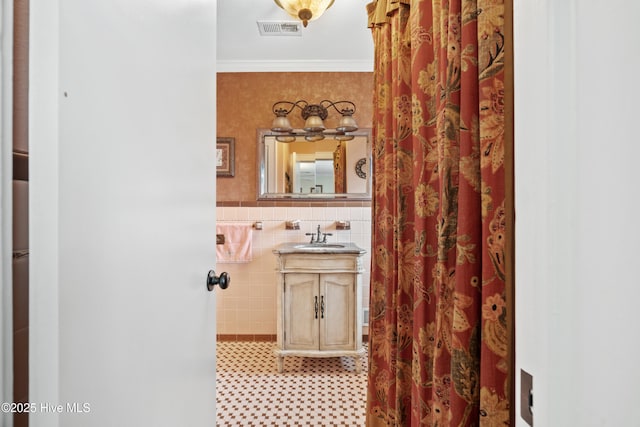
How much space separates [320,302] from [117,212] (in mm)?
2147

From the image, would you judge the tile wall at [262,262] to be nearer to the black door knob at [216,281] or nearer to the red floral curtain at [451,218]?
the red floral curtain at [451,218]

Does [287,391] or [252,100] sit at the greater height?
[252,100]

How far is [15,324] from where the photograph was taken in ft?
1.59

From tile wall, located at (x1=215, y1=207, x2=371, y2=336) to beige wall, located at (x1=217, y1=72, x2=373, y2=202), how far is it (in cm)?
22

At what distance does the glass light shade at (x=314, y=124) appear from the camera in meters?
3.25

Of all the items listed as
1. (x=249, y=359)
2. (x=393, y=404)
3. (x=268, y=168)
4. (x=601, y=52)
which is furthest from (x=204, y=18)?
(x=249, y=359)

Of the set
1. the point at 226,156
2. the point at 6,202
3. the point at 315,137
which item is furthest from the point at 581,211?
the point at 226,156

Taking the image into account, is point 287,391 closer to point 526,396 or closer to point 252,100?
point 526,396

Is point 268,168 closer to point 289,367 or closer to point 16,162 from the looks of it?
point 289,367

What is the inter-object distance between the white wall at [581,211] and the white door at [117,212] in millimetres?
633

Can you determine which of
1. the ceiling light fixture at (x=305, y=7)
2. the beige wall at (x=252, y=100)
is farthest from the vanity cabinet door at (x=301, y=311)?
the ceiling light fixture at (x=305, y=7)

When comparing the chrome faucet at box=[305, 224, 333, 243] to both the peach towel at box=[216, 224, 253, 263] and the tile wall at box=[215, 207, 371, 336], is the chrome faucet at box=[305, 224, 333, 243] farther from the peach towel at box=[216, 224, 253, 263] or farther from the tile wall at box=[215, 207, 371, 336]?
the peach towel at box=[216, 224, 253, 263]

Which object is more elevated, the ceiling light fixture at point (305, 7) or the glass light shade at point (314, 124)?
the ceiling light fixture at point (305, 7)

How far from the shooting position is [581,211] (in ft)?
1.21
